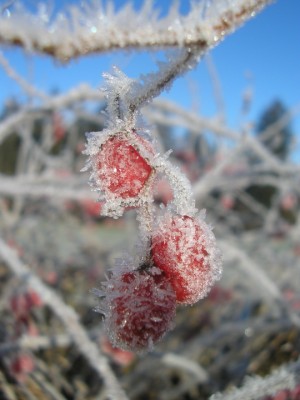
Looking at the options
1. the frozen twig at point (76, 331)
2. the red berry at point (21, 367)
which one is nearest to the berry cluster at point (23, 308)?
the red berry at point (21, 367)

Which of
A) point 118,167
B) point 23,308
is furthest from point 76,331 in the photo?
point 23,308

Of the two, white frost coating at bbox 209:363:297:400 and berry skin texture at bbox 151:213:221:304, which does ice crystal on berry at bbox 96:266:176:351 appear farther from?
white frost coating at bbox 209:363:297:400

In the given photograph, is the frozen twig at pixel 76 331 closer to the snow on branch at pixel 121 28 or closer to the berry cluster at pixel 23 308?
the snow on branch at pixel 121 28

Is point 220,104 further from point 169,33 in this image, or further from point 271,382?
point 169,33

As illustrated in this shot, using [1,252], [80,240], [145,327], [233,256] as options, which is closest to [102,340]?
[233,256]

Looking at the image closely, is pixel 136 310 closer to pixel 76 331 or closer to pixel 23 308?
pixel 76 331

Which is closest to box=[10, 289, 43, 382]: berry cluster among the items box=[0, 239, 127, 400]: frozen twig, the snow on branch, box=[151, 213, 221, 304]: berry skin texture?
box=[0, 239, 127, 400]: frozen twig
